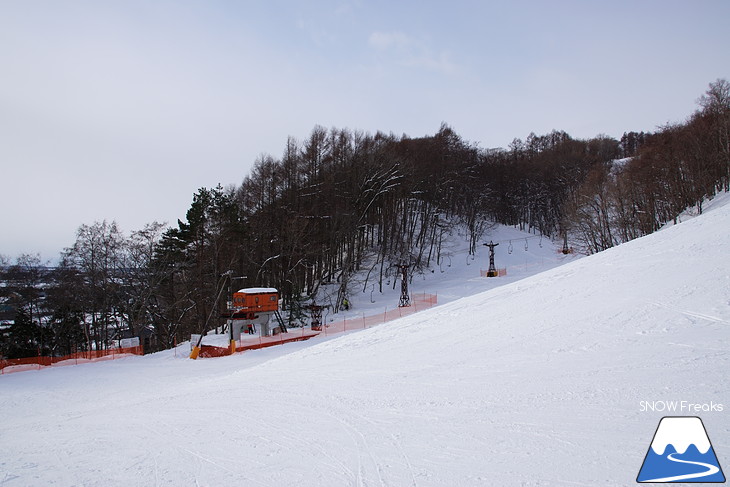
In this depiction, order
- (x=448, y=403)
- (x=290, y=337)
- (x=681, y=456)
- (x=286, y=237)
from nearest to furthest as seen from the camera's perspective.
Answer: (x=681, y=456), (x=448, y=403), (x=290, y=337), (x=286, y=237)

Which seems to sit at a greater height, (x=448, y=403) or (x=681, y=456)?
(x=681, y=456)

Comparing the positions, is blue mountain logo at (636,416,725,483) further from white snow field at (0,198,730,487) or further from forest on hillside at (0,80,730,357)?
forest on hillside at (0,80,730,357)

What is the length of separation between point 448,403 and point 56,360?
25.6 meters

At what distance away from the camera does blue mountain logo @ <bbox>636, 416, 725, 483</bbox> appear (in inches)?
171

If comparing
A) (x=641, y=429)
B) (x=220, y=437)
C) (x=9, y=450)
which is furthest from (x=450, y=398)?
(x=9, y=450)

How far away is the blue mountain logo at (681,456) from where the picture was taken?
171 inches

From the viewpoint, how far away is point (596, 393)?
721cm

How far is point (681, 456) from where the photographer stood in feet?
15.7

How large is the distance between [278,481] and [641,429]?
5053 millimetres

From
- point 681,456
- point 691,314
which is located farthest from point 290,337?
point 681,456

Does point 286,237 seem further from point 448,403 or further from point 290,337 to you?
point 448,403

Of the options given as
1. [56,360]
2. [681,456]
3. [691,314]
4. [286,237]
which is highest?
[286,237]

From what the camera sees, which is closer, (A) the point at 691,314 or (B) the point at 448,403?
(B) the point at 448,403

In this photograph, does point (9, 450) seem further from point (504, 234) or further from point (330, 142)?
point (504, 234)
